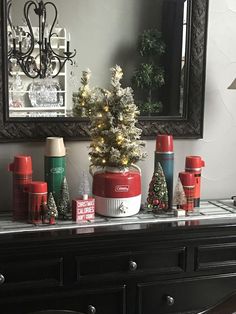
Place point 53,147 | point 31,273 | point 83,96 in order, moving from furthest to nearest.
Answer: point 83,96 → point 53,147 → point 31,273

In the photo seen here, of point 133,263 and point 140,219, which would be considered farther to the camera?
point 140,219

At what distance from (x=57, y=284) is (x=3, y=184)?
517mm

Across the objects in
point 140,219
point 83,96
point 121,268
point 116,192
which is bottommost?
point 121,268

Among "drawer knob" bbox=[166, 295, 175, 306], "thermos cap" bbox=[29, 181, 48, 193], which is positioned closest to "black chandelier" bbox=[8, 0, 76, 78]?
"thermos cap" bbox=[29, 181, 48, 193]

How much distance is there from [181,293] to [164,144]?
0.57 meters

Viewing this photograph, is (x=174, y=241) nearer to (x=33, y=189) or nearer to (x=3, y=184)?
(x=33, y=189)

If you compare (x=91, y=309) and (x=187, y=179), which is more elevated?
(x=187, y=179)

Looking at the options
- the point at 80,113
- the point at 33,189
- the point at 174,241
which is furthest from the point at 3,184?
the point at 174,241

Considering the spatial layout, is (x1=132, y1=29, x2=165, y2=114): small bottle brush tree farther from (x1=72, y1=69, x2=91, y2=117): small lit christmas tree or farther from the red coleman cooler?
the red coleman cooler

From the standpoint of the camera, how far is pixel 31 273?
Answer: 5.09ft

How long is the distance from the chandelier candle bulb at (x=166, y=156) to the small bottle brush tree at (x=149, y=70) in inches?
7.5

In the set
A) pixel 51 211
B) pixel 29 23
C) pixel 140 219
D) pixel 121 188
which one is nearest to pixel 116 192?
pixel 121 188

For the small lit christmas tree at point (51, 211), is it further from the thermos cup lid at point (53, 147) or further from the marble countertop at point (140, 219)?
the thermos cup lid at point (53, 147)

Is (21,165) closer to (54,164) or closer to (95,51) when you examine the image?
(54,164)
